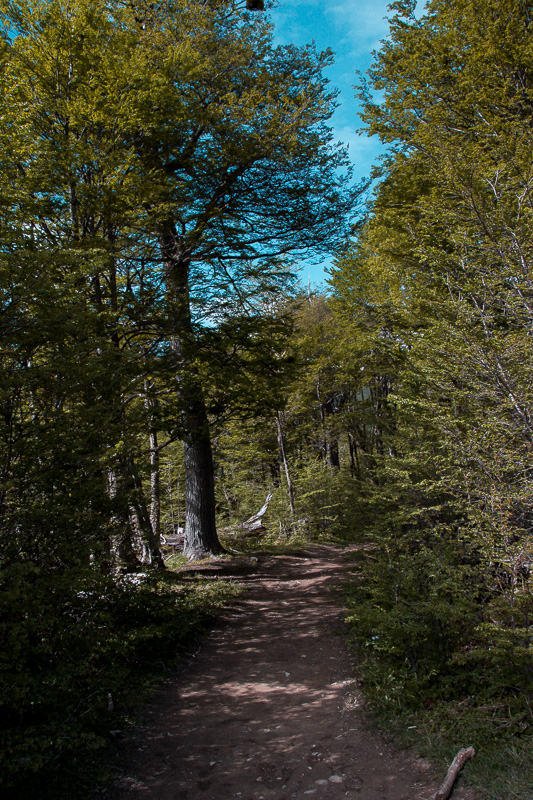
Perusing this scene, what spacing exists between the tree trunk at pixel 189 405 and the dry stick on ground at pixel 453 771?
6.04m

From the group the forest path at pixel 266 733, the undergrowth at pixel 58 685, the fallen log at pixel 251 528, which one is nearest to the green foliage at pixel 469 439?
the forest path at pixel 266 733

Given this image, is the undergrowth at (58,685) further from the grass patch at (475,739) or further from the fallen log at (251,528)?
the fallen log at (251,528)

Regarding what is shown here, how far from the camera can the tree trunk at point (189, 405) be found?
818 cm

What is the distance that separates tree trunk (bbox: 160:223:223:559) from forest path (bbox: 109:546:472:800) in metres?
3.78

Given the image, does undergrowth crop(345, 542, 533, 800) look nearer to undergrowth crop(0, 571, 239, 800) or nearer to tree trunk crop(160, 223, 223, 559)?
undergrowth crop(0, 571, 239, 800)

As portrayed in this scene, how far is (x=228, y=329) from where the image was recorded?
8914 mm

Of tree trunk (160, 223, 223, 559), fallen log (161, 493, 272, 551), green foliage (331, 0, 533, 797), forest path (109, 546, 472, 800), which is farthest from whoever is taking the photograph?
fallen log (161, 493, 272, 551)

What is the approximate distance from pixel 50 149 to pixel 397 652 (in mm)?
7102

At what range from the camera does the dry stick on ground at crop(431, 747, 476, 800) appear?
302 centimetres

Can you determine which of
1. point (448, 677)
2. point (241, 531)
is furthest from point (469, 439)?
point (241, 531)

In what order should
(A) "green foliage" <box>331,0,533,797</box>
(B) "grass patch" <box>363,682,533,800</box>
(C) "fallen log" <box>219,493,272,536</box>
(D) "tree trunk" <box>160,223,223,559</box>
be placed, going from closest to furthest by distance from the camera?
(B) "grass patch" <box>363,682,533,800</box> → (A) "green foliage" <box>331,0,533,797</box> → (D) "tree trunk" <box>160,223,223,559</box> → (C) "fallen log" <box>219,493,272,536</box>

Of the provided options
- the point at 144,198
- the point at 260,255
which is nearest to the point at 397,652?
the point at 144,198

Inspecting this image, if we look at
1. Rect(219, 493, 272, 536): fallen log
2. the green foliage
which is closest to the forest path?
the green foliage

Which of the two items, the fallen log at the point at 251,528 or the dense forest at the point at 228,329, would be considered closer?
the dense forest at the point at 228,329
